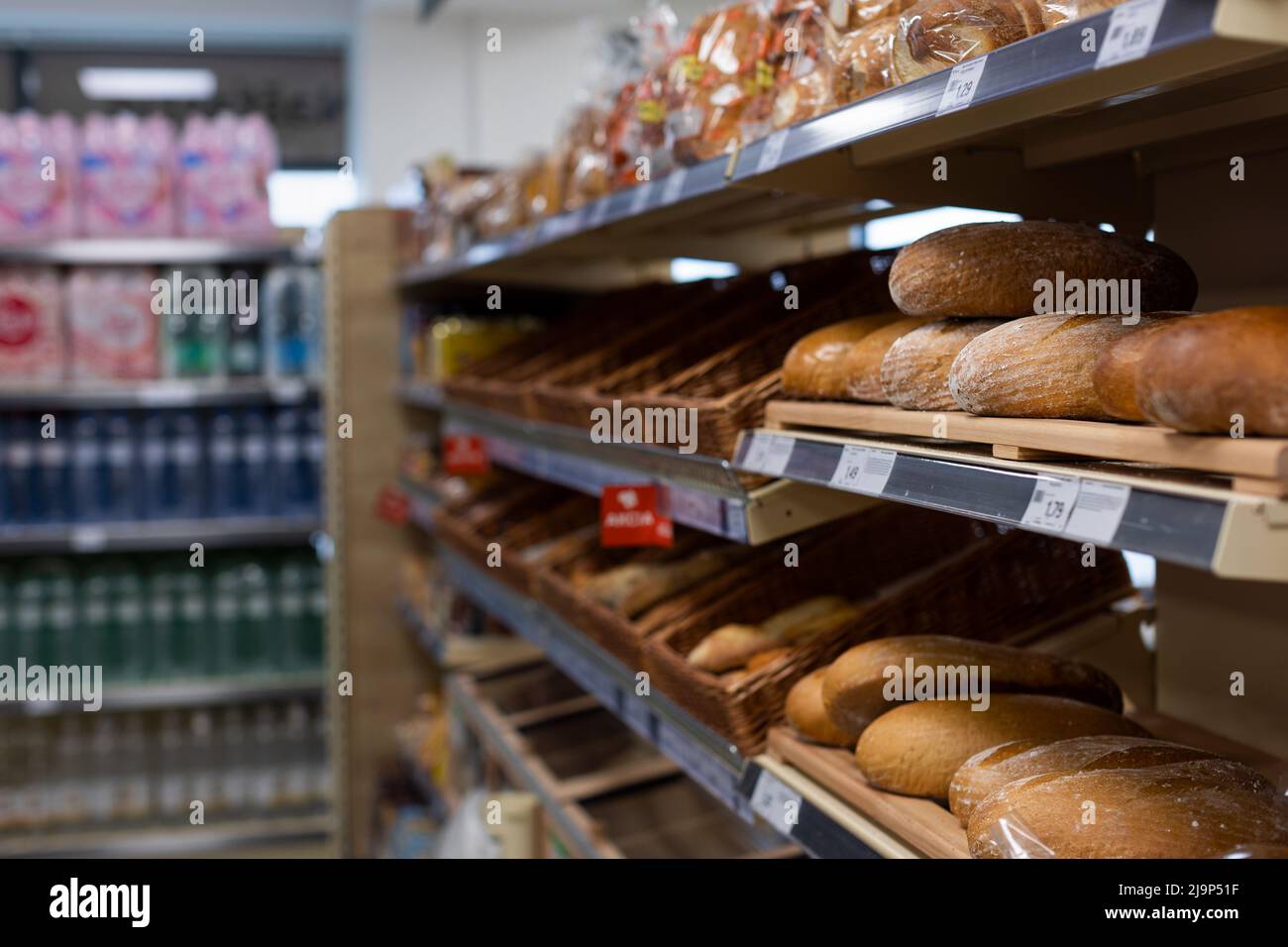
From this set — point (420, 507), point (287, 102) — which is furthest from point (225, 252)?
point (287, 102)

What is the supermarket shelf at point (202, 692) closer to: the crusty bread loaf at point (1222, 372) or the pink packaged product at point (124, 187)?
the pink packaged product at point (124, 187)

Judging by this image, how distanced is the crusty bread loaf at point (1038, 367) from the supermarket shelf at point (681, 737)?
1.59 ft

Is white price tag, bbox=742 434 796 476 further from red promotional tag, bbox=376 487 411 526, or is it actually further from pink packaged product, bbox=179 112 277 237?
pink packaged product, bbox=179 112 277 237

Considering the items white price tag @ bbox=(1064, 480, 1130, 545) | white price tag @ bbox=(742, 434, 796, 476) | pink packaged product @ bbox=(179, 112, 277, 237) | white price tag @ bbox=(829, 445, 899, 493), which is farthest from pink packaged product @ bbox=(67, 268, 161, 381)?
white price tag @ bbox=(1064, 480, 1130, 545)

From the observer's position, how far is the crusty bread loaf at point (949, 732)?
138 cm

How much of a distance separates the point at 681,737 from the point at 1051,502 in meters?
0.92

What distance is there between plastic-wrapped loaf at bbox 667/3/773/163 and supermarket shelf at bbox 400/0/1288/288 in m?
0.07

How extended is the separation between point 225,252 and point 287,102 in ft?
7.12

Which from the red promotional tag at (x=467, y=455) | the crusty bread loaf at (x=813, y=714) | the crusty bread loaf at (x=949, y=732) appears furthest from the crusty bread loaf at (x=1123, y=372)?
the red promotional tag at (x=467, y=455)

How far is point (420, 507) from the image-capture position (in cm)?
391

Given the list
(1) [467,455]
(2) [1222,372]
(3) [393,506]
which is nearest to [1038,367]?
(2) [1222,372]

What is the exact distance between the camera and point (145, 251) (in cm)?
449

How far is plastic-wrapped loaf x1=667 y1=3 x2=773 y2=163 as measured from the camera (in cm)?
185
